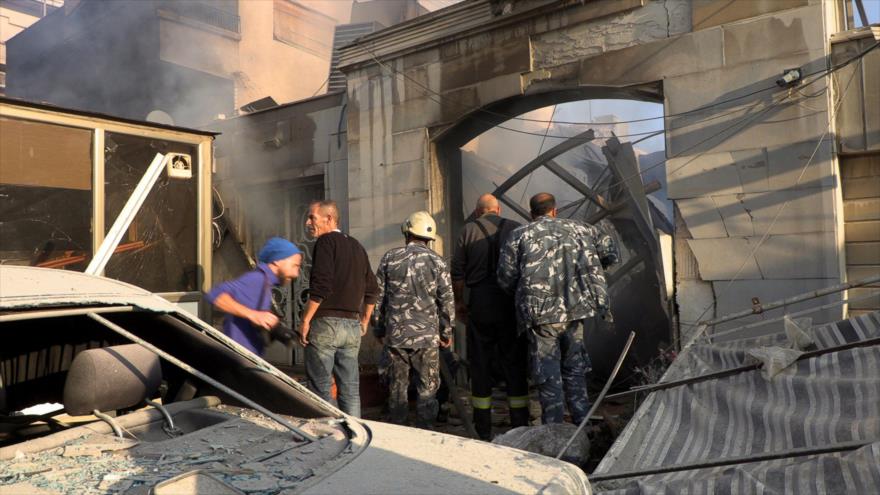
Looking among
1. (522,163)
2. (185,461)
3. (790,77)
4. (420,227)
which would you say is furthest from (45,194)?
(522,163)

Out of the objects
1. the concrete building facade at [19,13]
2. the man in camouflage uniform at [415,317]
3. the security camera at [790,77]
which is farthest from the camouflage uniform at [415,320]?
the concrete building facade at [19,13]

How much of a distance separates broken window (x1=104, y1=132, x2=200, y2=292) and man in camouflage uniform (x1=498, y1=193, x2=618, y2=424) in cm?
279

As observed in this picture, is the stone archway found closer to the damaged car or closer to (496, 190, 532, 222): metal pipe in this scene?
(496, 190, 532, 222): metal pipe

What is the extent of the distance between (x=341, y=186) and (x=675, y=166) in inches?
178

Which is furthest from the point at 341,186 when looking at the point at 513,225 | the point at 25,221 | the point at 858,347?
the point at 858,347

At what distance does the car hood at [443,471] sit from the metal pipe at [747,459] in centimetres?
83

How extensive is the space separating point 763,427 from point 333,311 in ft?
8.66

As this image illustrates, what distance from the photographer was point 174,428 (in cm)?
239

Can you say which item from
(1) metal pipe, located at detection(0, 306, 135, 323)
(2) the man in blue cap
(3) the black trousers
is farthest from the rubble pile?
(3) the black trousers

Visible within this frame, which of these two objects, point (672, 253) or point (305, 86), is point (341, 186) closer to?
point (672, 253)

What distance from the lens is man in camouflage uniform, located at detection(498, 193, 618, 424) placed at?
474cm

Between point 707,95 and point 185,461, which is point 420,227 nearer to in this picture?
point 707,95

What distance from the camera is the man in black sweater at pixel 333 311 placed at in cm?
430

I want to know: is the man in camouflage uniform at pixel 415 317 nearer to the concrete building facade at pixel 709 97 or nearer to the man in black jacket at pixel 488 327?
the man in black jacket at pixel 488 327
